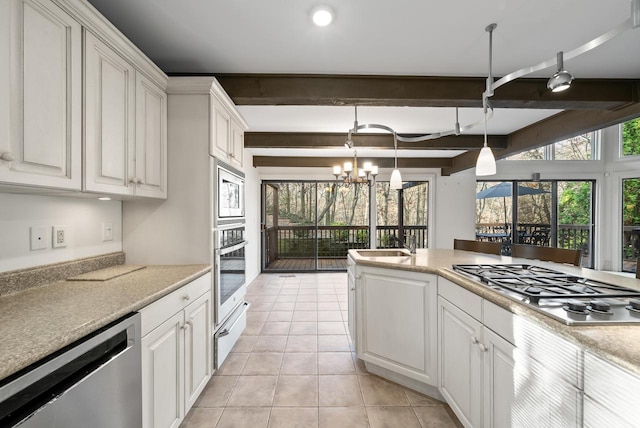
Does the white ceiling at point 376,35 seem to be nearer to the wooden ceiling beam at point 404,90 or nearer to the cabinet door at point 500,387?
the wooden ceiling beam at point 404,90

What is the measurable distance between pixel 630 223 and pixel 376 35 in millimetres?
6884

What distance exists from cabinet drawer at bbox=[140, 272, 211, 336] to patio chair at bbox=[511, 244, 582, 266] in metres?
2.72

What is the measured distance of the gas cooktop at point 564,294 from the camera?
99 centimetres

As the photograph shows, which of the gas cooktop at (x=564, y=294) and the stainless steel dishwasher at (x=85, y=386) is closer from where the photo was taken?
the stainless steel dishwasher at (x=85, y=386)

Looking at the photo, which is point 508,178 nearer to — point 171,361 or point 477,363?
point 477,363

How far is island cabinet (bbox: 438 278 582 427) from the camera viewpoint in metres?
0.94

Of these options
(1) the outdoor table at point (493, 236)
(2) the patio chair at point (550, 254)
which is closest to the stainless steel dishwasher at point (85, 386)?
(2) the patio chair at point (550, 254)

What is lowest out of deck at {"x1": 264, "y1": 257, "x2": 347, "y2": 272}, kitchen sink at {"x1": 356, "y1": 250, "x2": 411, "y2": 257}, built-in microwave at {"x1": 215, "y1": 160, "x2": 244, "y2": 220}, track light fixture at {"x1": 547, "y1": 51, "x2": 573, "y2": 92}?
deck at {"x1": 264, "y1": 257, "x2": 347, "y2": 272}

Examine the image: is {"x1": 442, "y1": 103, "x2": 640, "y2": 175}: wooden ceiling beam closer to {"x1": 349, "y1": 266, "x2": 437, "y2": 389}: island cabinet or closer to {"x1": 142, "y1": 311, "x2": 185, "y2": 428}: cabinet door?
{"x1": 349, "y1": 266, "x2": 437, "y2": 389}: island cabinet

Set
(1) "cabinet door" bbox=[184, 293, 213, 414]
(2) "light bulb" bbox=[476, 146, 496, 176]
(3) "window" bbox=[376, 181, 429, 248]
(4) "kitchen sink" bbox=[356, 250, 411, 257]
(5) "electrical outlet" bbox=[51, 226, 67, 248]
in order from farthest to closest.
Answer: (3) "window" bbox=[376, 181, 429, 248], (4) "kitchen sink" bbox=[356, 250, 411, 257], (2) "light bulb" bbox=[476, 146, 496, 176], (1) "cabinet door" bbox=[184, 293, 213, 414], (5) "electrical outlet" bbox=[51, 226, 67, 248]

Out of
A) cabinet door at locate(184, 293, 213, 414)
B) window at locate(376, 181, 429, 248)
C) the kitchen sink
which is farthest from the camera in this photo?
window at locate(376, 181, 429, 248)

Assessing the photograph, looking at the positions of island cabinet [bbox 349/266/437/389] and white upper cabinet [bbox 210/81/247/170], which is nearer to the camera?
island cabinet [bbox 349/266/437/389]

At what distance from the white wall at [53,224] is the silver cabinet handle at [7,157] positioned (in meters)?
0.48

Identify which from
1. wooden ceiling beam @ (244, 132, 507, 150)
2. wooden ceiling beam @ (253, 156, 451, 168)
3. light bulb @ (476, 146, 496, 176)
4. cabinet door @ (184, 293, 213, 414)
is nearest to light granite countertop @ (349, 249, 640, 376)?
light bulb @ (476, 146, 496, 176)
